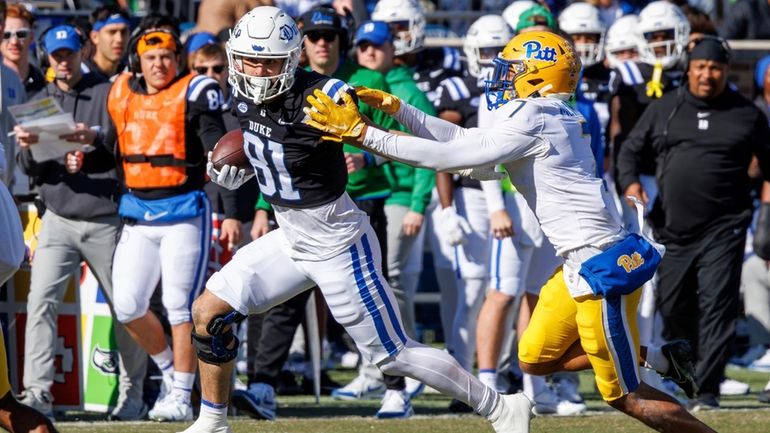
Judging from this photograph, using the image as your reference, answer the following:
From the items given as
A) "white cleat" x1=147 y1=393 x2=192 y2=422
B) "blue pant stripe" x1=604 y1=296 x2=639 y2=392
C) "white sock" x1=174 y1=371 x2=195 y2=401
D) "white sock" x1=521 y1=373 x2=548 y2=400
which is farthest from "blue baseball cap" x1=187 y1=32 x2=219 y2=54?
"blue pant stripe" x1=604 y1=296 x2=639 y2=392


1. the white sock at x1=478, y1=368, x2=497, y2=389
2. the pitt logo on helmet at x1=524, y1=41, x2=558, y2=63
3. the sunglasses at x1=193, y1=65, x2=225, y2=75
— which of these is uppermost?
the pitt logo on helmet at x1=524, y1=41, x2=558, y2=63

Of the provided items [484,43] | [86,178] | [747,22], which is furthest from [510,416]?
[747,22]

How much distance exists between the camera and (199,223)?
286 inches

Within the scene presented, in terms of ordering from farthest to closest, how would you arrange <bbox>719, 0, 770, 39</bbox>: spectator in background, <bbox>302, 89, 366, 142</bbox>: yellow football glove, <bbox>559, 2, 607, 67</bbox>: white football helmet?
<bbox>719, 0, 770, 39</bbox>: spectator in background < <bbox>559, 2, 607, 67</bbox>: white football helmet < <bbox>302, 89, 366, 142</bbox>: yellow football glove

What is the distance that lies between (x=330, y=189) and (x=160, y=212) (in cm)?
152

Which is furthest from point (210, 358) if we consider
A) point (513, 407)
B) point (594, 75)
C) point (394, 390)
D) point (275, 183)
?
point (594, 75)

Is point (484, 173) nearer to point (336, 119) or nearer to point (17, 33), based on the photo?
point (336, 119)

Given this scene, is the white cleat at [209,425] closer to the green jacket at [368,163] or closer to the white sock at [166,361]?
the white sock at [166,361]

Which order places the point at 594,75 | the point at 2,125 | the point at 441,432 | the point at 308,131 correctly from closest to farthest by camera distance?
the point at 308,131, the point at 441,432, the point at 2,125, the point at 594,75

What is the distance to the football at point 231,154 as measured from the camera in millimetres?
5980

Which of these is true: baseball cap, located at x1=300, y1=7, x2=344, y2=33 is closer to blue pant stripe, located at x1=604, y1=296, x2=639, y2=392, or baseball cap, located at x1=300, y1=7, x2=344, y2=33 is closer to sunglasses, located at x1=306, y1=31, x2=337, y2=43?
sunglasses, located at x1=306, y1=31, x2=337, y2=43

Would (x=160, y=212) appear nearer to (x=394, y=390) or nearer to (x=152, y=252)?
(x=152, y=252)

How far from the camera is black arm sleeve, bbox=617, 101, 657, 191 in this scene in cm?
816

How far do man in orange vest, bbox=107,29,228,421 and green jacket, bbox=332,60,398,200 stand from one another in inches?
29.4
